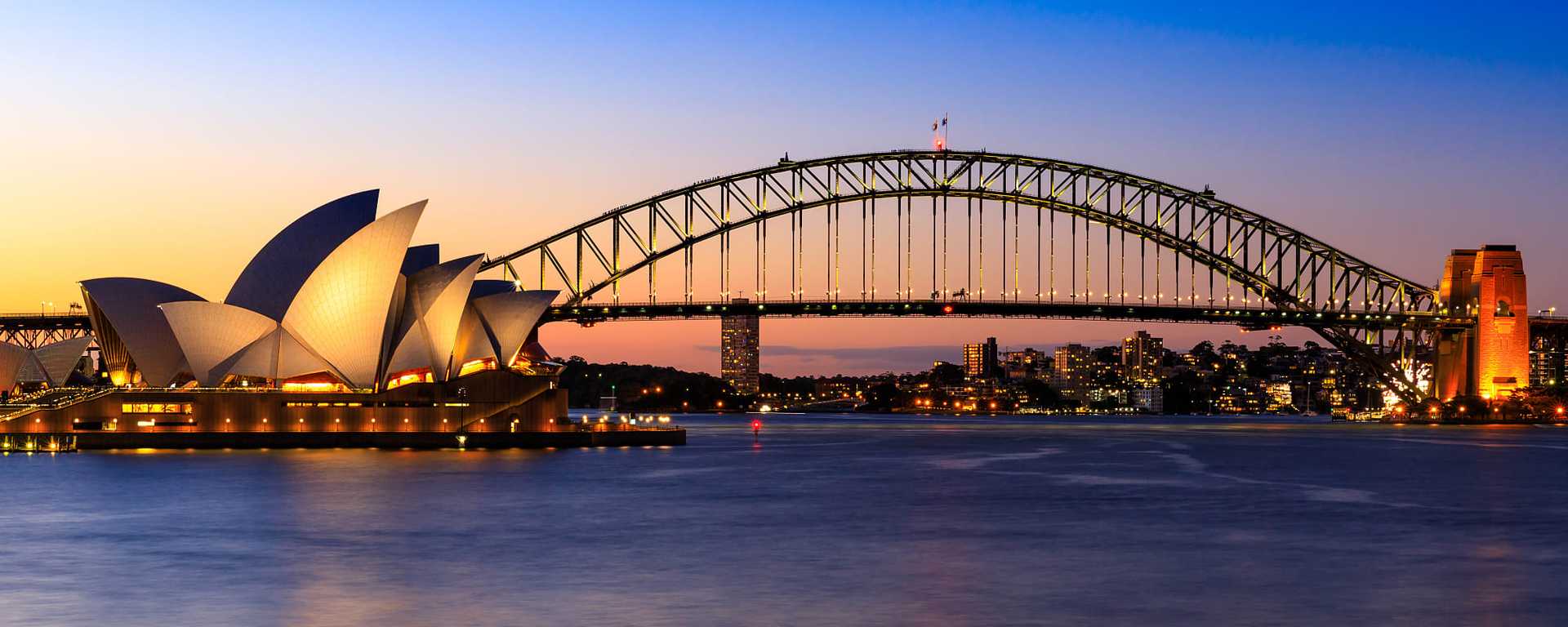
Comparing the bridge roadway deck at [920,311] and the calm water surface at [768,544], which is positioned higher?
the bridge roadway deck at [920,311]

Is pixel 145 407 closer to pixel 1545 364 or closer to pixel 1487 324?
pixel 1487 324

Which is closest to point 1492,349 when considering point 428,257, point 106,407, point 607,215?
point 607,215

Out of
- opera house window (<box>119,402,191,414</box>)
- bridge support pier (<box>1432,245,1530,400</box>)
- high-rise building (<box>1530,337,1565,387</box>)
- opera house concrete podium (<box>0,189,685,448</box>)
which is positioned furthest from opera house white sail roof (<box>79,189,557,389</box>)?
high-rise building (<box>1530,337,1565,387</box>)

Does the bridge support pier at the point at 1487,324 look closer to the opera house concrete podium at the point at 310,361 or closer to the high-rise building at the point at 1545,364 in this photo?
the high-rise building at the point at 1545,364

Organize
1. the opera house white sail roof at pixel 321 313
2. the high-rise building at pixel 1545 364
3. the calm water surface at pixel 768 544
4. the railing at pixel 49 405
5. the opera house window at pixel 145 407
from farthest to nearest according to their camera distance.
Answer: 1. the high-rise building at pixel 1545 364
2. the opera house window at pixel 145 407
3. the railing at pixel 49 405
4. the opera house white sail roof at pixel 321 313
5. the calm water surface at pixel 768 544

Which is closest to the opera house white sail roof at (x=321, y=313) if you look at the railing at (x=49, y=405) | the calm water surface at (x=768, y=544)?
the railing at (x=49, y=405)

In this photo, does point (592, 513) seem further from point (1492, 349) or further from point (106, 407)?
point (1492, 349)
